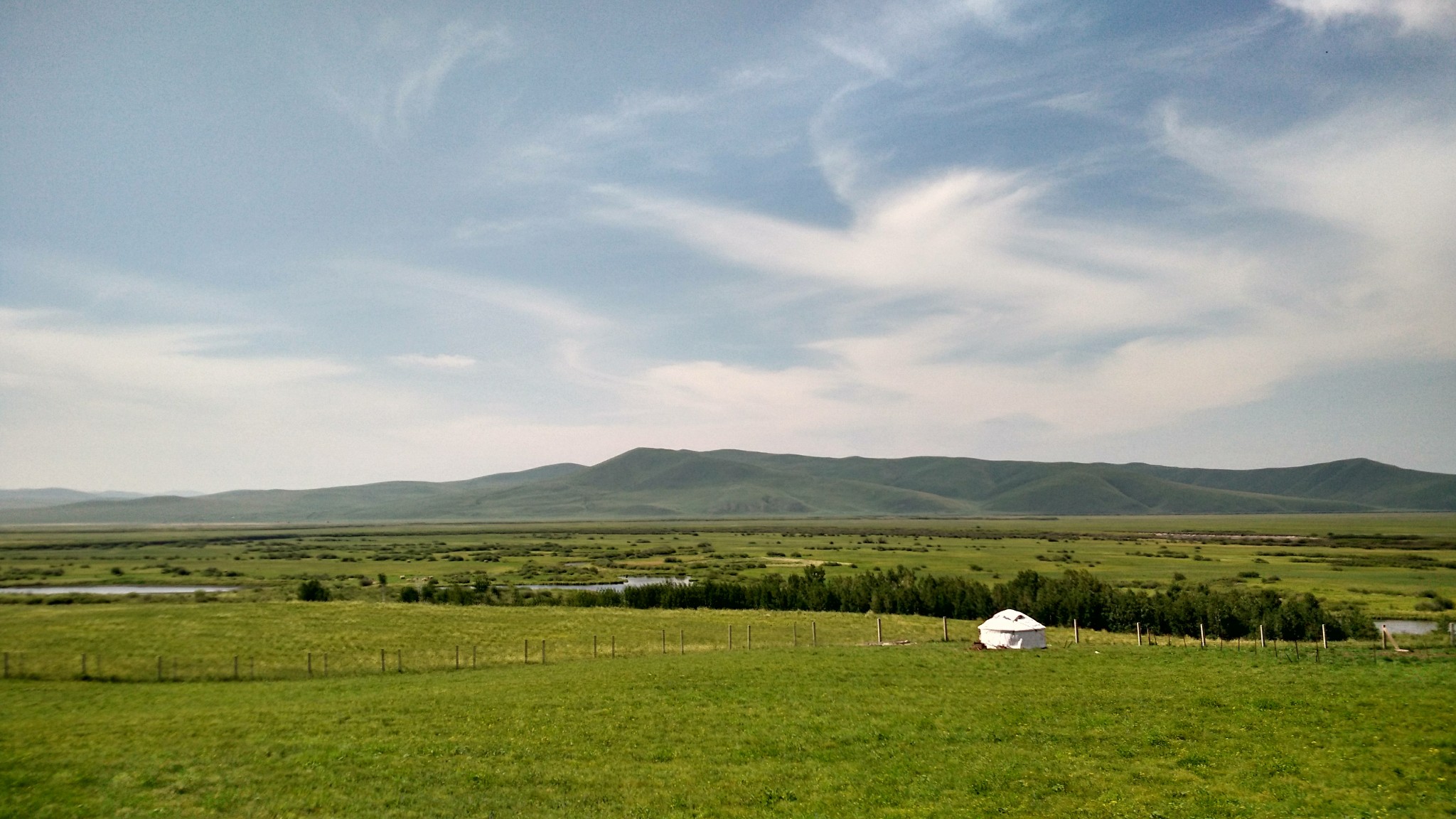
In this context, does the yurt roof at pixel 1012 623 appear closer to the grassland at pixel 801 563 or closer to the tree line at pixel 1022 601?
the tree line at pixel 1022 601

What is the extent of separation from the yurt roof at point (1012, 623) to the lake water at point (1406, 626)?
94.6 ft

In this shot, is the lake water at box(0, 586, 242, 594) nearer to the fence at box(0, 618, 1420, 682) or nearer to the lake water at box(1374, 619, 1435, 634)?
the fence at box(0, 618, 1420, 682)

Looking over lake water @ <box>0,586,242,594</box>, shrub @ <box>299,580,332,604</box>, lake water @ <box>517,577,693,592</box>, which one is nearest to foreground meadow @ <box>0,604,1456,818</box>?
shrub @ <box>299,580,332,604</box>

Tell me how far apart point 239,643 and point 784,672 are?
38.9m

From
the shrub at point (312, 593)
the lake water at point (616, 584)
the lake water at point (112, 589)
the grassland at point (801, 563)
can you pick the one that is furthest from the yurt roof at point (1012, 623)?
the lake water at point (112, 589)

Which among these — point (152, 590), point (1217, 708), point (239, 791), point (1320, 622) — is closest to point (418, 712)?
point (239, 791)

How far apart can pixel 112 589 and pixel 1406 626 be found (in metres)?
135

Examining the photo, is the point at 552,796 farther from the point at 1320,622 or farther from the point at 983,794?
the point at 1320,622

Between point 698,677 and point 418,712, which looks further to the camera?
point 698,677

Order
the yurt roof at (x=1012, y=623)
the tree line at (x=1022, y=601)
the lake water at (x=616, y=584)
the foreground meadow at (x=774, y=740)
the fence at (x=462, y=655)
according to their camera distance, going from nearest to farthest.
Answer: the foreground meadow at (x=774, y=740), the fence at (x=462, y=655), the yurt roof at (x=1012, y=623), the tree line at (x=1022, y=601), the lake water at (x=616, y=584)

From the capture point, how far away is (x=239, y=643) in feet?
176

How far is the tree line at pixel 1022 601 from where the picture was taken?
61.2 m

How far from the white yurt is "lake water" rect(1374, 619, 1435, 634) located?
1125 inches

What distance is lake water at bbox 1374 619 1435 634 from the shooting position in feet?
190
